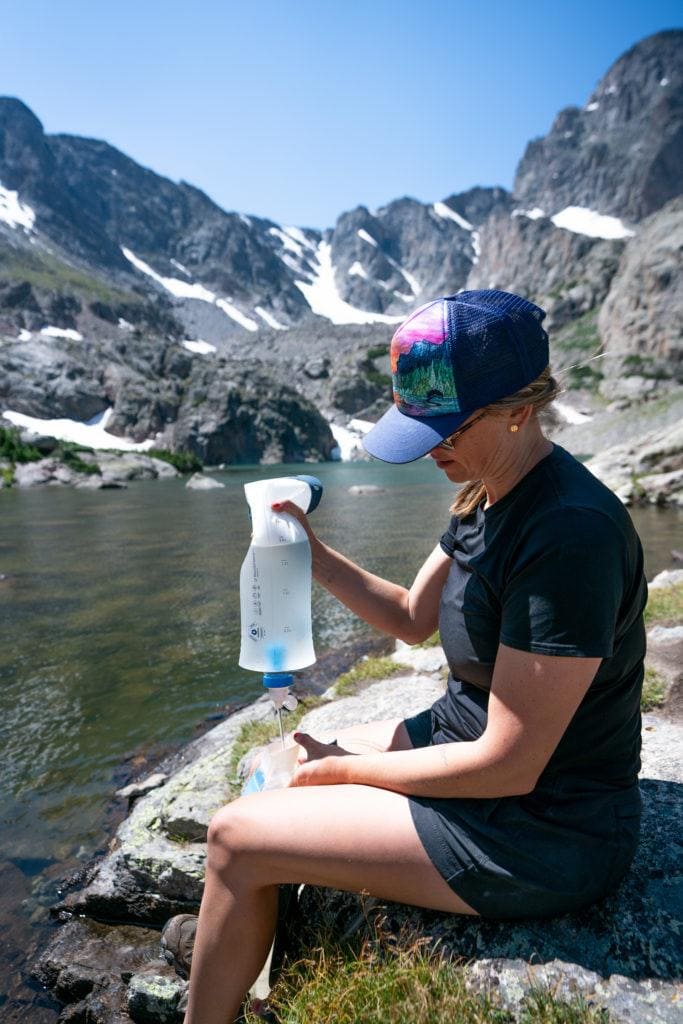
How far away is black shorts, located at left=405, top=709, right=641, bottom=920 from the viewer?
2.56 m

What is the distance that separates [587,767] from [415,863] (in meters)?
0.86

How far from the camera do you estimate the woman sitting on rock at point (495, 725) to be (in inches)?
91.0

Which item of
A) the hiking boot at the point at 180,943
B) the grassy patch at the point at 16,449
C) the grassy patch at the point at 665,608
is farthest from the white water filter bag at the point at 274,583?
the grassy patch at the point at 16,449

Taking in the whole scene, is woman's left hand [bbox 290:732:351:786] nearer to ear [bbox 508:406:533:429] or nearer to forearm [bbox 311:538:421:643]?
forearm [bbox 311:538:421:643]

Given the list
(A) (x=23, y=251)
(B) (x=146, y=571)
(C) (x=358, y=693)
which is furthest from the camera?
(A) (x=23, y=251)

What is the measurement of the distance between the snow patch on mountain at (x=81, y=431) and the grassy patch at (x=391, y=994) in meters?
114

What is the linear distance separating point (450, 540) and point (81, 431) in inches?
4948

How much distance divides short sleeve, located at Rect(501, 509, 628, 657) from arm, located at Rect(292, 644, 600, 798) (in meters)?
0.06

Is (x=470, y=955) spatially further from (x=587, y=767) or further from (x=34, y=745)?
(x=34, y=745)

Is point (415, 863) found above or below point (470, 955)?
above

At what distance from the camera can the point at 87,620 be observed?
14.9 metres

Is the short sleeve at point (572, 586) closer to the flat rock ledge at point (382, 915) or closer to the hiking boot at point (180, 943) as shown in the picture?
the flat rock ledge at point (382, 915)

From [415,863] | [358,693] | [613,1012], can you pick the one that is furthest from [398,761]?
[358,693]

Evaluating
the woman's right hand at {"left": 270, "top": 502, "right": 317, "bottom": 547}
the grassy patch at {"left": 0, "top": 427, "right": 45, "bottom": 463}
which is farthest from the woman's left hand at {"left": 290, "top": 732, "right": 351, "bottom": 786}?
the grassy patch at {"left": 0, "top": 427, "right": 45, "bottom": 463}
